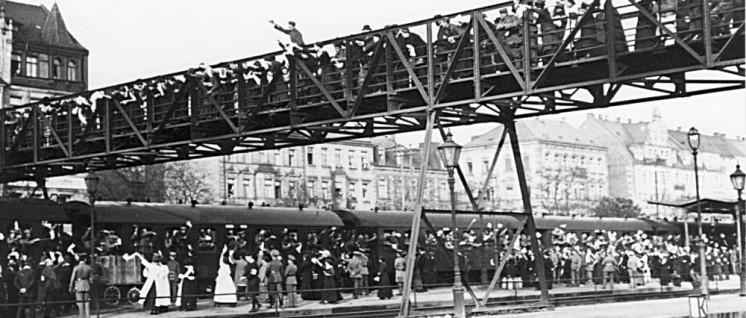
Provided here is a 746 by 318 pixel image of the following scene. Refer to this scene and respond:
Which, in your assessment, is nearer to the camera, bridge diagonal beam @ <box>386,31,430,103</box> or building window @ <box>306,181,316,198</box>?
bridge diagonal beam @ <box>386,31,430,103</box>

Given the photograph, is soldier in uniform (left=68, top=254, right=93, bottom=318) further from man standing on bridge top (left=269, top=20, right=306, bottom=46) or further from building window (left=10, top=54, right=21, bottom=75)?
building window (left=10, top=54, right=21, bottom=75)

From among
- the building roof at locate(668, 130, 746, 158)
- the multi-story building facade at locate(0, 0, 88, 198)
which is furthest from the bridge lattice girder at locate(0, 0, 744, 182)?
the building roof at locate(668, 130, 746, 158)

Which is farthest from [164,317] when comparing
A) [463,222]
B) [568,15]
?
[463,222]

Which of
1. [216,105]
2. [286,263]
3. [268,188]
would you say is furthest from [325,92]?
[268,188]

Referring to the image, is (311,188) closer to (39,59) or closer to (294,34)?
(39,59)

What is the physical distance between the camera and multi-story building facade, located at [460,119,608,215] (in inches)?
4218

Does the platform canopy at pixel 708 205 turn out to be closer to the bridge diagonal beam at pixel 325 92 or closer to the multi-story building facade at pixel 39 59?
the bridge diagonal beam at pixel 325 92

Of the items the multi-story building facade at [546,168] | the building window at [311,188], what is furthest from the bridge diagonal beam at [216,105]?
the multi-story building facade at [546,168]

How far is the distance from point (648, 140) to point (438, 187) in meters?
32.8

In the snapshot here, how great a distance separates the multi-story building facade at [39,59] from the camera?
76.9 metres

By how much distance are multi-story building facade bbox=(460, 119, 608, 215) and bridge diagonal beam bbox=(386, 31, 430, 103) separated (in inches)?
3088

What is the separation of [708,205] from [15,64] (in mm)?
53640

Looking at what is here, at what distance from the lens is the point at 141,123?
2978 centimetres

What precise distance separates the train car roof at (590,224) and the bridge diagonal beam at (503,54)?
27.2 meters
